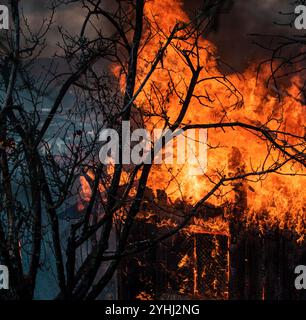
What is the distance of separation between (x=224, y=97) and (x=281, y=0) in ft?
8.88

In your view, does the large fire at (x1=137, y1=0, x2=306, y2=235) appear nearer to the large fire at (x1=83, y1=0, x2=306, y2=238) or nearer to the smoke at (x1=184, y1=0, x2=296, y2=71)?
the large fire at (x1=83, y1=0, x2=306, y2=238)

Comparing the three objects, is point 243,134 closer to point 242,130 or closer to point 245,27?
point 242,130

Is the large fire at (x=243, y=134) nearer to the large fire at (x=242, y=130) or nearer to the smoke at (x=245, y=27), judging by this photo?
the large fire at (x=242, y=130)

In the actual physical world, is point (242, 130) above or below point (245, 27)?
below

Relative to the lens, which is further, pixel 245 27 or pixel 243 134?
pixel 245 27

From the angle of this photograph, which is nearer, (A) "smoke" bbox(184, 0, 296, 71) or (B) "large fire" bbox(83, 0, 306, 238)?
(B) "large fire" bbox(83, 0, 306, 238)

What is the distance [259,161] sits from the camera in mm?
10328

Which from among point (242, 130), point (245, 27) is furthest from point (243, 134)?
point (245, 27)

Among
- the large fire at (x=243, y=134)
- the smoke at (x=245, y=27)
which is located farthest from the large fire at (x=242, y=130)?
the smoke at (x=245, y=27)

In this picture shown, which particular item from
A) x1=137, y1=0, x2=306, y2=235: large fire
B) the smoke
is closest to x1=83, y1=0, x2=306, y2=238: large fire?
x1=137, y1=0, x2=306, y2=235: large fire
